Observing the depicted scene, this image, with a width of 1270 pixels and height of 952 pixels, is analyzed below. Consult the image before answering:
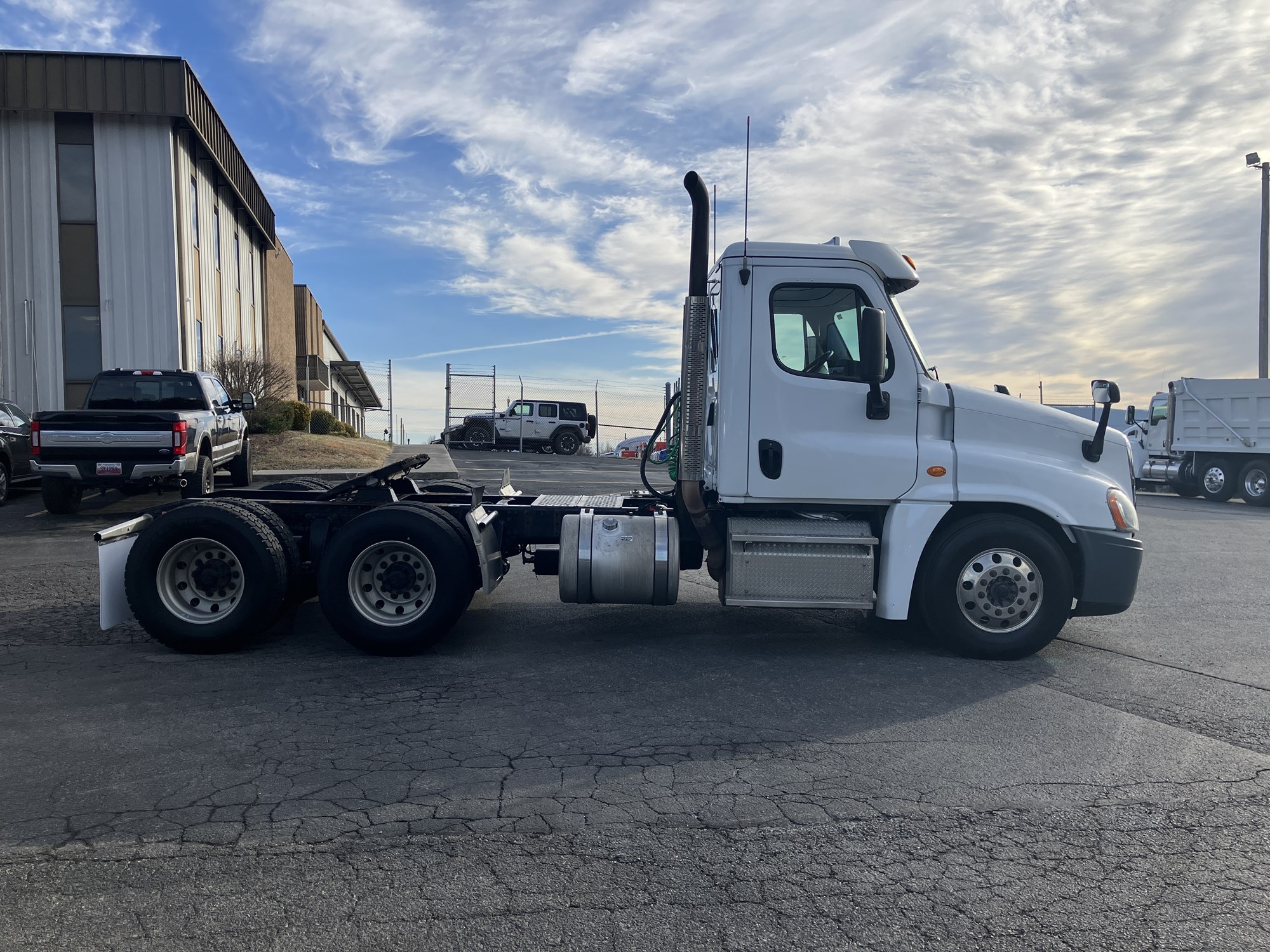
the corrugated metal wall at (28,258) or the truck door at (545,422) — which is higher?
the corrugated metal wall at (28,258)

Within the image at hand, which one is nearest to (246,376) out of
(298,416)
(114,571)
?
(298,416)

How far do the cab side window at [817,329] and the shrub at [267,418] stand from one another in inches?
755

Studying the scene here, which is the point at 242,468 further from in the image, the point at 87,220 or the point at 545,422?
the point at 545,422

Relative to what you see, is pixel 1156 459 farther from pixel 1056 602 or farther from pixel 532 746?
pixel 532 746

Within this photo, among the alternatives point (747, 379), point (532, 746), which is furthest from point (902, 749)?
point (747, 379)

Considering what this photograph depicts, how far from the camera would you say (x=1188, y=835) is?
355 centimetres

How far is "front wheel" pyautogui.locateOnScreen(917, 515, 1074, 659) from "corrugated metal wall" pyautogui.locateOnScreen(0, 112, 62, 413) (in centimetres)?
2237

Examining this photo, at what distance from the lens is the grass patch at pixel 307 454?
2019 centimetres

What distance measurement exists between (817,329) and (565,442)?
94.9 feet

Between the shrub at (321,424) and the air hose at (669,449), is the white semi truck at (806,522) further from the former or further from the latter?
the shrub at (321,424)

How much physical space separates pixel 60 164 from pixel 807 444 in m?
22.8

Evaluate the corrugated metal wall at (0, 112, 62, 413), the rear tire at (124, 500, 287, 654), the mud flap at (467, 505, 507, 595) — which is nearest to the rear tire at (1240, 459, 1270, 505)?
the mud flap at (467, 505, 507, 595)

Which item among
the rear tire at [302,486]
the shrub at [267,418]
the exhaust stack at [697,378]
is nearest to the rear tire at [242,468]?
the shrub at [267,418]

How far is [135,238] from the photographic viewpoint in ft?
72.9
